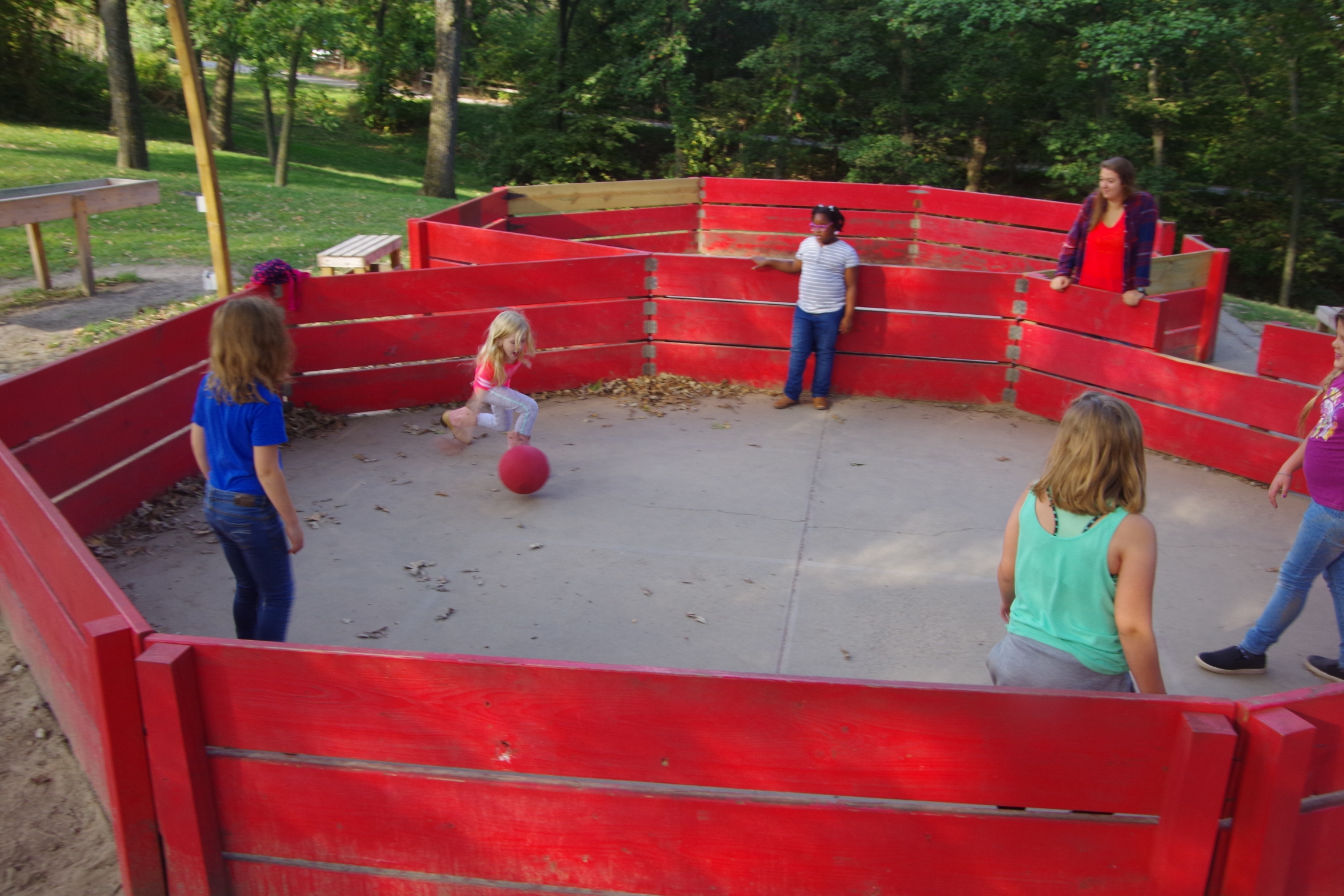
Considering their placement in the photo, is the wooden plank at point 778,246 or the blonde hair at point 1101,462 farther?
the wooden plank at point 778,246

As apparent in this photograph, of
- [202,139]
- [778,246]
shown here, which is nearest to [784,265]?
[202,139]

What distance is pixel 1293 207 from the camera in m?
21.6

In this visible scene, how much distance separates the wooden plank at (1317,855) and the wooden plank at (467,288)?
734cm

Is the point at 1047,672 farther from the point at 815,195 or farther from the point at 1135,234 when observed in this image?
the point at 815,195

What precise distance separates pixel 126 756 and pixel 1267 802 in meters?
3.11

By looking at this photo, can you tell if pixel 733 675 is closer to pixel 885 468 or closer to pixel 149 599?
pixel 149 599

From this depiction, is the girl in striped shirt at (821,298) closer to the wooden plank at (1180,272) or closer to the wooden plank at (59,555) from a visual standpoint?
the wooden plank at (1180,272)

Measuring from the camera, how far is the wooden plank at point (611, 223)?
14195mm

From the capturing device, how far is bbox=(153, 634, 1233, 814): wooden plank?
273 centimetres

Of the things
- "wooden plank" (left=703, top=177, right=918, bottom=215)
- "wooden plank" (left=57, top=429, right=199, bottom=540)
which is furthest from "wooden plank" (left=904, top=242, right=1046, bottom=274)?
"wooden plank" (left=57, top=429, right=199, bottom=540)

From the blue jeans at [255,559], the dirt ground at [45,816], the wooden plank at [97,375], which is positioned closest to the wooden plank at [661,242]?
the wooden plank at [97,375]

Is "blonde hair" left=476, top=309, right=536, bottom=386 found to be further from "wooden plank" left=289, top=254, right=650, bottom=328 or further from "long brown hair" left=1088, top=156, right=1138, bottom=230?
"long brown hair" left=1088, top=156, right=1138, bottom=230

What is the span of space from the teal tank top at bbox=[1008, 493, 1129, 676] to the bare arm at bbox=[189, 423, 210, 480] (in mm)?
3157

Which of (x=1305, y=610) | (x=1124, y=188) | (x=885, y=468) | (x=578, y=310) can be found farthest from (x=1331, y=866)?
(x=578, y=310)
